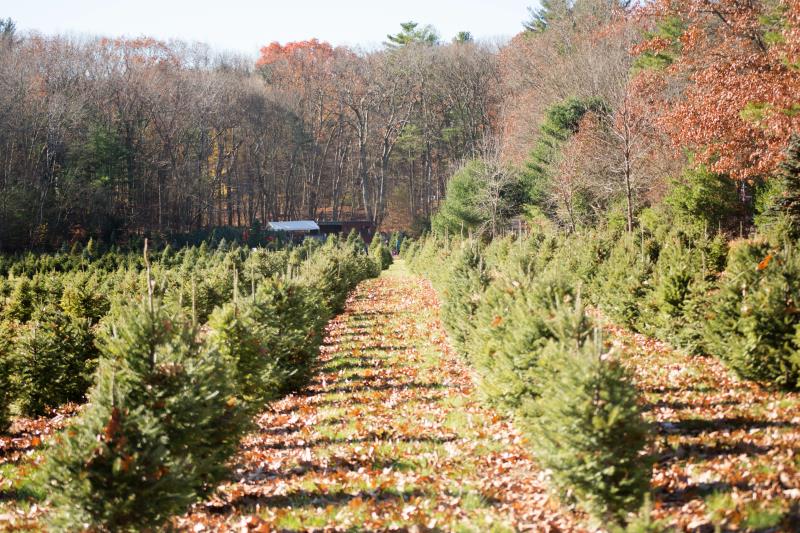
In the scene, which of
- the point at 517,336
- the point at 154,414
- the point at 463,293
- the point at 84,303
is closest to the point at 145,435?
the point at 154,414

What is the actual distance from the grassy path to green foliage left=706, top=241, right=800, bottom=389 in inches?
135

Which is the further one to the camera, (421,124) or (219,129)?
(421,124)

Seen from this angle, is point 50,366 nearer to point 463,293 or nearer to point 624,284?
point 463,293

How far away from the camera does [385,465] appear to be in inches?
320

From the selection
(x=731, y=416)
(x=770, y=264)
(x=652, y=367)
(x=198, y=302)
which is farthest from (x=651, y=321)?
(x=198, y=302)

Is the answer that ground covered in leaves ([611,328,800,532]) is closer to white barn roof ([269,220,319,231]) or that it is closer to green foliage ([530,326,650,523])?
green foliage ([530,326,650,523])

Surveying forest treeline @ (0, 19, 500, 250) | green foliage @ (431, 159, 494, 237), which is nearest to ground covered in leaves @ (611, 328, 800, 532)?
green foliage @ (431, 159, 494, 237)

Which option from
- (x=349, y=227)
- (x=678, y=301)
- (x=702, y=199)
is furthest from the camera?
(x=349, y=227)

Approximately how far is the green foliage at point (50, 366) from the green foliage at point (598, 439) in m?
8.90

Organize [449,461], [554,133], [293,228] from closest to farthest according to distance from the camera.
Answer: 1. [449,461]
2. [554,133]
3. [293,228]

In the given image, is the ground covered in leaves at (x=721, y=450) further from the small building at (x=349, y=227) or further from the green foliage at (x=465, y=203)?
Answer: the small building at (x=349, y=227)

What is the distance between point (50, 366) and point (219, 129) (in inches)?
2122

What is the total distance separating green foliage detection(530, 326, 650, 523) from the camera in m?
5.69

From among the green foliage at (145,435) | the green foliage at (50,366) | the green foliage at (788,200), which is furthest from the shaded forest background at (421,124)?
the green foliage at (50,366)
